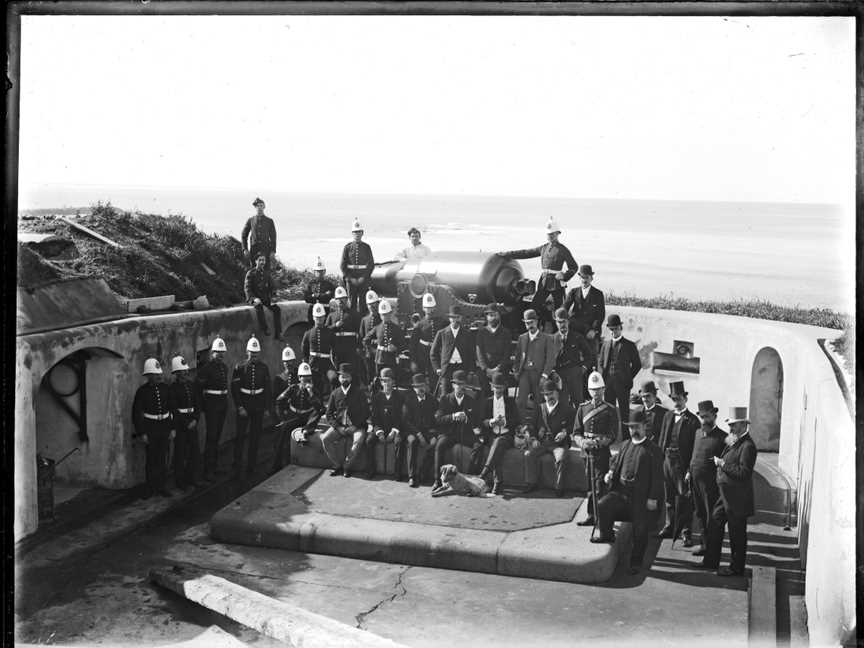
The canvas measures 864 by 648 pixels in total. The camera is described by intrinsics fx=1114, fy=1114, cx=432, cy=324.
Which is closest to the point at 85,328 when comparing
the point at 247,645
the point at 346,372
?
the point at 346,372

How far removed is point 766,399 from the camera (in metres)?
13.0

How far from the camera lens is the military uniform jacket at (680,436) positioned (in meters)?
11.0

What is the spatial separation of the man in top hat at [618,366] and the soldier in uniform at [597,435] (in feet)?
3.47

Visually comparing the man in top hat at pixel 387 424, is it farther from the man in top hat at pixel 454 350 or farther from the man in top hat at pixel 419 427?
the man in top hat at pixel 454 350

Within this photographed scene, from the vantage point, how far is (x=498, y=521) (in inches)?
437

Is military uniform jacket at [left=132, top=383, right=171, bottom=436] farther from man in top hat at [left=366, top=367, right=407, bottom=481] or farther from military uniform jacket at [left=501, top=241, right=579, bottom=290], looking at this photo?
military uniform jacket at [left=501, top=241, right=579, bottom=290]

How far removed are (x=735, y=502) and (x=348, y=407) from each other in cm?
434

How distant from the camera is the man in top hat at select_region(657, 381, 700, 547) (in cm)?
1101

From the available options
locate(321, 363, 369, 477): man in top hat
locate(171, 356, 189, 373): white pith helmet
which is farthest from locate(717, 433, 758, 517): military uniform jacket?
locate(171, 356, 189, 373): white pith helmet

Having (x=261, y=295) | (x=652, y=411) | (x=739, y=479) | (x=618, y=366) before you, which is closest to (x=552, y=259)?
(x=618, y=366)

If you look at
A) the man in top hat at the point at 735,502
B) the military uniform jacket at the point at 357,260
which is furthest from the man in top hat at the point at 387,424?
the man in top hat at the point at 735,502

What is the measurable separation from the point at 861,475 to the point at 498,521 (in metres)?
3.56

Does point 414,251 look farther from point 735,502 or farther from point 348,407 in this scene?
point 735,502

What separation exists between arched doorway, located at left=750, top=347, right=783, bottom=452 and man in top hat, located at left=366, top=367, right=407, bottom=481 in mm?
4171
